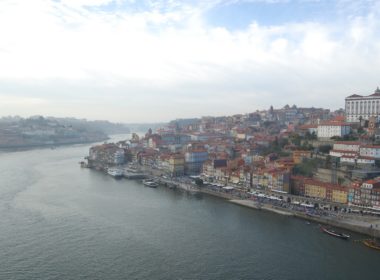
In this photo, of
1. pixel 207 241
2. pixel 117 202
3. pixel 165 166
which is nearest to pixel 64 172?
pixel 165 166

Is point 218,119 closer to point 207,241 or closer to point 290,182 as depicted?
point 290,182

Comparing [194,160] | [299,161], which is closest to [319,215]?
[299,161]

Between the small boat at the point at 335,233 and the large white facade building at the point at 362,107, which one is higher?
the large white facade building at the point at 362,107

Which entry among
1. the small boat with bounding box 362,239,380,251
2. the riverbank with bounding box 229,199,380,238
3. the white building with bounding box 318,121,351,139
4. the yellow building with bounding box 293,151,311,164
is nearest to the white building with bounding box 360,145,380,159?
the yellow building with bounding box 293,151,311,164

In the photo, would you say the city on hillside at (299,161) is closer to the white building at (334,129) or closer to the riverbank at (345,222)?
the white building at (334,129)

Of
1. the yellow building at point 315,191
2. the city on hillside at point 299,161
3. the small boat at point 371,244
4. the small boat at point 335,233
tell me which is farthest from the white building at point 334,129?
the small boat at point 371,244

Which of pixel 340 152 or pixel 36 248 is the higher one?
pixel 340 152
